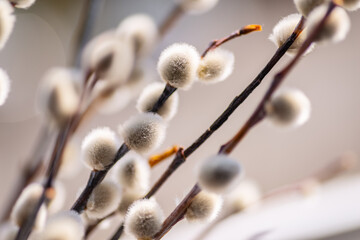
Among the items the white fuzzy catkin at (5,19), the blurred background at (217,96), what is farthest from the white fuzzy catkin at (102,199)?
the blurred background at (217,96)

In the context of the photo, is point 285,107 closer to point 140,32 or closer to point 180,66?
point 180,66

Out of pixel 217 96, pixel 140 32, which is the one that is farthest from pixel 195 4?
pixel 217 96

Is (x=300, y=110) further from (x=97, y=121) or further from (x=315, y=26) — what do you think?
(x=97, y=121)

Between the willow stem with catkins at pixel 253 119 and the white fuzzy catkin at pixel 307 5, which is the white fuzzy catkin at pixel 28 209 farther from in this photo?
the white fuzzy catkin at pixel 307 5

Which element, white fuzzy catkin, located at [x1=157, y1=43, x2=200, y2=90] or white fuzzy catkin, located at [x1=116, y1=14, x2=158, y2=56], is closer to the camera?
white fuzzy catkin, located at [x1=157, y1=43, x2=200, y2=90]

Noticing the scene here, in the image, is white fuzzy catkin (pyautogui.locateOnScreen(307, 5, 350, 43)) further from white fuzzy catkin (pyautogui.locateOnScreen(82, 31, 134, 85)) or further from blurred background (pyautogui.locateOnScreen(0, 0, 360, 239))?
blurred background (pyautogui.locateOnScreen(0, 0, 360, 239))

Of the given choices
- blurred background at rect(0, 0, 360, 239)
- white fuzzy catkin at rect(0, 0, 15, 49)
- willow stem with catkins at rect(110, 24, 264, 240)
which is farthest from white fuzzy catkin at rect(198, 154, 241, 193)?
blurred background at rect(0, 0, 360, 239)
